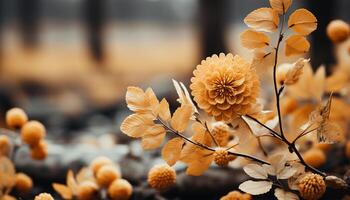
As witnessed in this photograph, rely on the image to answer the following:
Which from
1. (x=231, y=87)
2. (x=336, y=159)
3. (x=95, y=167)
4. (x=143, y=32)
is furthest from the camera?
(x=143, y=32)

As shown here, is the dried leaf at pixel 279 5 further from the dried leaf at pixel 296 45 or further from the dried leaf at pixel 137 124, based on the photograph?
the dried leaf at pixel 137 124

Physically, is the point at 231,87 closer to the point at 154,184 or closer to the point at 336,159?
the point at 154,184

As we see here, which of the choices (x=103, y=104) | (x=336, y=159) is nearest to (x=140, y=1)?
(x=103, y=104)

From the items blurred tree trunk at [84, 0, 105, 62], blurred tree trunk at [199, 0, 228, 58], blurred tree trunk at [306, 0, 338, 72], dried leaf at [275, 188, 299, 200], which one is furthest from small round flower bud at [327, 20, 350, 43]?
blurred tree trunk at [84, 0, 105, 62]

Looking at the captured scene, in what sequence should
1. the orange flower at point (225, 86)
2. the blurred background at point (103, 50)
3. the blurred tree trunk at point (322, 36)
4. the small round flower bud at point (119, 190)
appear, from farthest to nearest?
1. the blurred background at point (103, 50)
2. the blurred tree trunk at point (322, 36)
3. the small round flower bud at point (119, 190)
4. the orange flower at point (225, 86)

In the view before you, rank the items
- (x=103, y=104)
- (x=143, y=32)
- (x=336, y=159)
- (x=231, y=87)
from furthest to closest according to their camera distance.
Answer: (x=143, y=32), (x=103, y=104), (x=336, y=159), (x=231, y=87)

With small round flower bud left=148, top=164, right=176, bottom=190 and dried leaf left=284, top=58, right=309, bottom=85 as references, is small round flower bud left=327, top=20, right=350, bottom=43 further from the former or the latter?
small round flower bud left=148, top=164, right=176, bottom=190

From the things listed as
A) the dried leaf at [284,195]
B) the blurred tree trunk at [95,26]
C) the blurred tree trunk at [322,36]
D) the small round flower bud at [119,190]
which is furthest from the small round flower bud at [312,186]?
the blurred tree trunk at [95,26]
